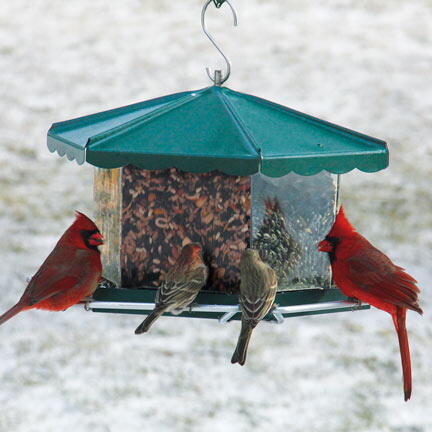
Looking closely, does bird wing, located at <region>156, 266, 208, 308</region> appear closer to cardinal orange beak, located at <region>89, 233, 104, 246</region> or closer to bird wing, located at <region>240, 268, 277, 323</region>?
bird wing, located at <region>240, 268, 277, 323</region>

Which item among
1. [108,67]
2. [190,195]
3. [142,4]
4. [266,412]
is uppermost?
[142,4]

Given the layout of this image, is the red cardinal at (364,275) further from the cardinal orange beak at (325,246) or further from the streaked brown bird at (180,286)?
the streaked brown bird at (180,286)

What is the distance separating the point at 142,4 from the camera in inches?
547

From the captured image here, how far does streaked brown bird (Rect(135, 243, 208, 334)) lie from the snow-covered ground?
1120 mm

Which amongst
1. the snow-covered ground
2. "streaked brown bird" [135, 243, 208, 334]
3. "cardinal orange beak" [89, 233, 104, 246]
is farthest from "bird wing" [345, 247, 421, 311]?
the snow-covered ground

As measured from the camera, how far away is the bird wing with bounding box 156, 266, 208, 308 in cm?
425

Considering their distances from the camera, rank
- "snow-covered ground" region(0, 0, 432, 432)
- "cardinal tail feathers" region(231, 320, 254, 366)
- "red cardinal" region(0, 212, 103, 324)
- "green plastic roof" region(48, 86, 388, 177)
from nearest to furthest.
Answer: "green plastic roof" region(48, 86, 388, 177) < "cardinal tail feathers" region(231, 320, 254, 366) < "red cardinal" region(0, 212, 103, 324) < "snow-covered ground" region(0, 0, 432, 432)

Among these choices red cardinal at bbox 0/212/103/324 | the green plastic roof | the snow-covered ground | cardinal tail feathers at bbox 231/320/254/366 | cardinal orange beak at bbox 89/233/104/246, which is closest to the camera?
the green plastic roof

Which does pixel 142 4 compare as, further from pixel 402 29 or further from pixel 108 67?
pixel 402 29

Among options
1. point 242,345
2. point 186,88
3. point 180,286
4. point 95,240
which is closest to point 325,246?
point 242,345

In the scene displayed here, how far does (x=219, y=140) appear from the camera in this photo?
4.15 meters

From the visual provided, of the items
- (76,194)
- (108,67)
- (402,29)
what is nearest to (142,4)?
(108,67)

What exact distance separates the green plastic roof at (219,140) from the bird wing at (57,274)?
456 mm

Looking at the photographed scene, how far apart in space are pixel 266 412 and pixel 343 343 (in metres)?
0.98
